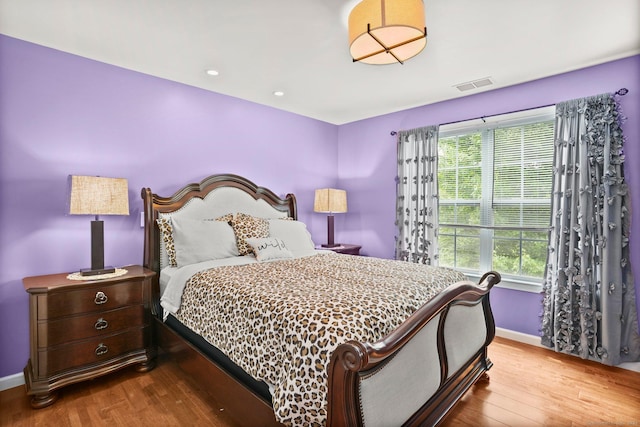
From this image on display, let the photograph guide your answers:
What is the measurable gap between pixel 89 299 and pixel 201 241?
2.86ft

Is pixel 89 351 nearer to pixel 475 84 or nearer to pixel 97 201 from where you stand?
pixel 97 201

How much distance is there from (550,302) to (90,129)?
167 inches

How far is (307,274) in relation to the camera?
2.27m

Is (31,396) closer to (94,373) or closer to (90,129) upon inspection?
(94,373)

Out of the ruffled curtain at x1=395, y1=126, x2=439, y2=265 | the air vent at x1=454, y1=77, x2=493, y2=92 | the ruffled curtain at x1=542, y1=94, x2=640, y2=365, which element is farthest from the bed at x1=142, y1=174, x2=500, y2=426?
the air vent at x1=454, y1=77, x2=493, y2=92

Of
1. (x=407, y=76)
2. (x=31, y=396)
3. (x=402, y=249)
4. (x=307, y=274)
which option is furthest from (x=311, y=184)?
(x=31, y=396)

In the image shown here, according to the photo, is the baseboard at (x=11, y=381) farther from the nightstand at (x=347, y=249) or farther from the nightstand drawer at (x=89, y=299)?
the nightstand at (x=347, y=249)

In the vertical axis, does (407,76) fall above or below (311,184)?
above

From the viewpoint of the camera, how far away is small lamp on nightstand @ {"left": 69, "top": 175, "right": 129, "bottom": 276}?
2244mm

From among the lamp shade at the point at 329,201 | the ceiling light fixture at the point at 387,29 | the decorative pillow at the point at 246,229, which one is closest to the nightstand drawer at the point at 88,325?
the decorative pillow at the point at 246,229

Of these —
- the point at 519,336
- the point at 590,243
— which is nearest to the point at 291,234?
the point at 519,336

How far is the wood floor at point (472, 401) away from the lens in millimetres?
1942

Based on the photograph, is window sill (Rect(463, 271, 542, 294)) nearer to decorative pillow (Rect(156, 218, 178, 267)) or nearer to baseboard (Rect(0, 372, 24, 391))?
decorative pillow (Rect(156, 218, 178, 267))

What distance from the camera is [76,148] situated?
2.57m
